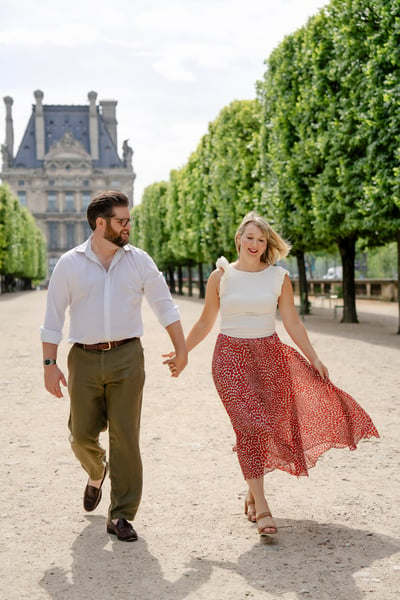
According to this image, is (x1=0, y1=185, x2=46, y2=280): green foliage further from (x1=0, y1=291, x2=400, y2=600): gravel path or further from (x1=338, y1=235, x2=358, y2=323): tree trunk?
(x1=0, y1=291, x2=400, y2=600): gravel path

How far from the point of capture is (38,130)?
431 feet

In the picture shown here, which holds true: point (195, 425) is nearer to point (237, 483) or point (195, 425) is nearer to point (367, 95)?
point (237, 483)

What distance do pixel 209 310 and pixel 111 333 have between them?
77 centimetres

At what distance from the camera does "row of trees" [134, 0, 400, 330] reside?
1819 cm

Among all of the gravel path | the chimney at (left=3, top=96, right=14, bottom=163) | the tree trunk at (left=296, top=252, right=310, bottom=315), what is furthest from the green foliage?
the gravel path

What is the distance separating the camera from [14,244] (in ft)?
204

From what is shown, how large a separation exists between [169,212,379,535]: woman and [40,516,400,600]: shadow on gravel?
0.48 m

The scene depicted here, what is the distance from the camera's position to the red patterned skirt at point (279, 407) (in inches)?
190

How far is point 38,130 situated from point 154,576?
13256 centimetres

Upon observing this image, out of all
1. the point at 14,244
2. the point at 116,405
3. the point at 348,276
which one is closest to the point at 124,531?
the point at 116,405

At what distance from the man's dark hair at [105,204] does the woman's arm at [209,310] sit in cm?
78

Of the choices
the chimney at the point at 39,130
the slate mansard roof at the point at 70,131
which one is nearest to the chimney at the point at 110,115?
the slate mansard roof at the point at 70,131

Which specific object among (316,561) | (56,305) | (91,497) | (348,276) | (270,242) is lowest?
(316,561)

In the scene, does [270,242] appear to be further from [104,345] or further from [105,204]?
[104,345]
